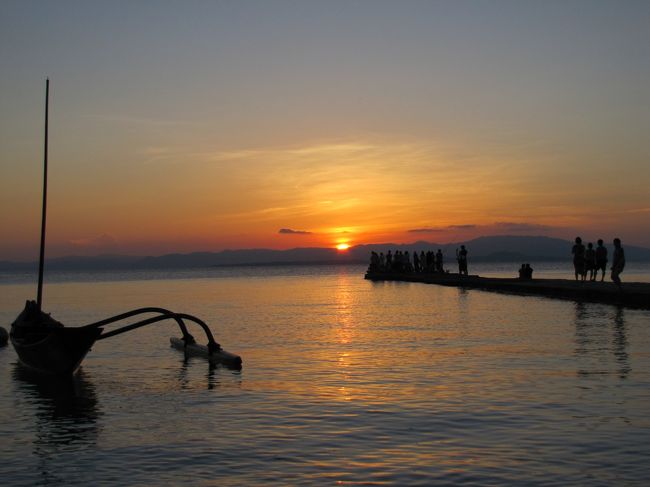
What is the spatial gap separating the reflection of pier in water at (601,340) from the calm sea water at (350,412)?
0.08 m

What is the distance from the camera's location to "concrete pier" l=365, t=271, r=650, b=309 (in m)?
33.5

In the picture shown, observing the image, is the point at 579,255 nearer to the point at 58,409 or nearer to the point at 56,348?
the point at 56,348

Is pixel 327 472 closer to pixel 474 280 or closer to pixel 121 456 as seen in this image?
pixel 121 456

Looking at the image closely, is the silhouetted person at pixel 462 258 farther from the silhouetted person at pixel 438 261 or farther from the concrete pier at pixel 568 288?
the silhouetted person at pixel 438 261

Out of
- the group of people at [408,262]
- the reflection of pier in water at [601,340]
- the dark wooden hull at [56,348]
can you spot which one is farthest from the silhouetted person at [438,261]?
the dark wooden hull at [56,348]

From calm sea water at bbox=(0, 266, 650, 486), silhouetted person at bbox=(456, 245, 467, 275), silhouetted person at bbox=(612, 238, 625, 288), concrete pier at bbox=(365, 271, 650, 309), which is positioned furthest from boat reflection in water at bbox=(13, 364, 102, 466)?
silhouetted person at bbox=(456, 245, 467, 275)

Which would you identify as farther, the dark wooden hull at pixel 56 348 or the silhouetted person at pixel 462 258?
the silhouetted person at pixel 462 258

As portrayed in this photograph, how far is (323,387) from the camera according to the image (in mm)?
16219

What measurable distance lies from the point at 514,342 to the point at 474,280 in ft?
115

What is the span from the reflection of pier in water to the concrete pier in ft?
3.08

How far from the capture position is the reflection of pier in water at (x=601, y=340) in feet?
57.9

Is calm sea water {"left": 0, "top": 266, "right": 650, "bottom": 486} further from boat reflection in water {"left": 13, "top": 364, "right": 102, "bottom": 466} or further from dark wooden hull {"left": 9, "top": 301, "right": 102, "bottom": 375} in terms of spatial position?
dark wooden hull {"left": 9, "top": 301, "right": 102, "bottom": 375}

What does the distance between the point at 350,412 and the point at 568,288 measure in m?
28.9

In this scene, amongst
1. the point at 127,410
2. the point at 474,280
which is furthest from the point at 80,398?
the point at 474,280
